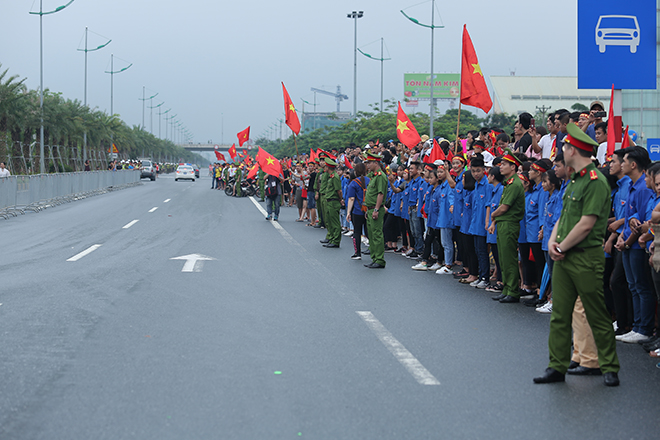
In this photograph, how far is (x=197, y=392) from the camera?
5176mm

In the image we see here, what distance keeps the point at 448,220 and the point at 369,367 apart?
6.05 metres

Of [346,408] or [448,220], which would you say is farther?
[448,220]

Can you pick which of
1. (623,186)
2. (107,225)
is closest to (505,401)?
(623,186)

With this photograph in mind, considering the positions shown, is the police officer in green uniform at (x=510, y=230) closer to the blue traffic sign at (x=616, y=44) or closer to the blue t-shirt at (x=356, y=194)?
the blue traffic sign at (x=616, y=44)

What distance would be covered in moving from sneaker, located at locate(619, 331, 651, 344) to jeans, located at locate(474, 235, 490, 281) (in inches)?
130

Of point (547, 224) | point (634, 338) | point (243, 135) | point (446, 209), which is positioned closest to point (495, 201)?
point (446, 209)

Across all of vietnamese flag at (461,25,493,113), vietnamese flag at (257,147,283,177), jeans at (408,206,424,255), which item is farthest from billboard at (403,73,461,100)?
jeans at (408,206,424,255)

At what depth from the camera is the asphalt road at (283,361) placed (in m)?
4.59

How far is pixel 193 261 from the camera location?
41.2ft

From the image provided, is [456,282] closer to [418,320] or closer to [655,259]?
[418,320]

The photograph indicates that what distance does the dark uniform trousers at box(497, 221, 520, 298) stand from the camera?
30.2ft

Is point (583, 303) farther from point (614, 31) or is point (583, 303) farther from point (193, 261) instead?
point (193, 261)

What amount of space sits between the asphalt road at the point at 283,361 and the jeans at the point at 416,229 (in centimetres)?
213

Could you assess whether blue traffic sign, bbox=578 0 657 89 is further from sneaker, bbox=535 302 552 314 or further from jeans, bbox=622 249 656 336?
sneaker, bbox=535 302 552 314
